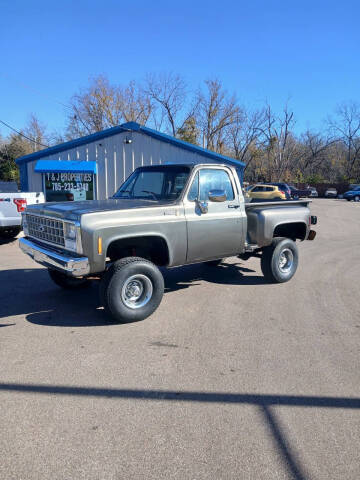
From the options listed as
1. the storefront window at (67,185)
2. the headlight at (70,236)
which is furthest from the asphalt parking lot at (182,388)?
the storefront window at (67,185)

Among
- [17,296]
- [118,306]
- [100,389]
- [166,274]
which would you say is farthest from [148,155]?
[100,389]

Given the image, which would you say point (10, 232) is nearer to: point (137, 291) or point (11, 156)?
point (137, 291)

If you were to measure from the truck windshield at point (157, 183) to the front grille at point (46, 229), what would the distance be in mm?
1365

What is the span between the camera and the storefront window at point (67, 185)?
15.9m

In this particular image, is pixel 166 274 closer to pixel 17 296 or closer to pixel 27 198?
pixel 17 296

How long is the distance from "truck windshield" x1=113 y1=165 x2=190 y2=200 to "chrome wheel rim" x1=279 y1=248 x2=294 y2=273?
2664mm

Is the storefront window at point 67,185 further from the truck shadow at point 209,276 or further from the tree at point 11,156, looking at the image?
the tree at point 11,156

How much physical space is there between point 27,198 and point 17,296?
16.1 feet

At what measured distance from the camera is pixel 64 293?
236 inches

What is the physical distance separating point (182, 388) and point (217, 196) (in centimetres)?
285

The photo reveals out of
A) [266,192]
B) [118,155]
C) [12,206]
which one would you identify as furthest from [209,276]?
[266,192]

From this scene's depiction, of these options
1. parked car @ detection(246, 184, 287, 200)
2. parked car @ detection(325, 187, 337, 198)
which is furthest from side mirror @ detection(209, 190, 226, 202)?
parked car @ detection(325, 187, 337, 198)

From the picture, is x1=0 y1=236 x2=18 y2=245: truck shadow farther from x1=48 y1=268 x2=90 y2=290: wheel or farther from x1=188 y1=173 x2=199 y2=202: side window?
x1=188 y1=173 x2=199 y2=202: side window

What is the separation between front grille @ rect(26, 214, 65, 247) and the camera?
463 cm
